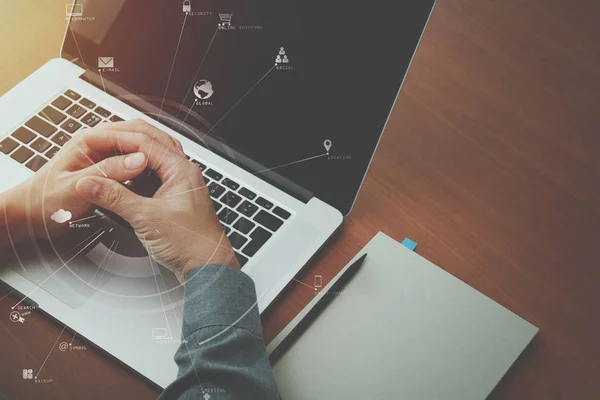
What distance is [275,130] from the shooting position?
2.48ft

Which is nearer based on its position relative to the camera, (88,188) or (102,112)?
(88,188)

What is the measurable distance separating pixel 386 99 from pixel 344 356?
0.27m

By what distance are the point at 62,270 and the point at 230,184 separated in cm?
21

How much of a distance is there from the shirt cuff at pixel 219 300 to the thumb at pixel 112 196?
9 centimetres

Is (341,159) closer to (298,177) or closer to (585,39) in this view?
(298,177)

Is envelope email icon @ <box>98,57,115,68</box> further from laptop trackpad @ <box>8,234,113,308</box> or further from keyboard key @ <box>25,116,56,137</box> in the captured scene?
laptop trackpad @ <box>8,234,113,308</box>

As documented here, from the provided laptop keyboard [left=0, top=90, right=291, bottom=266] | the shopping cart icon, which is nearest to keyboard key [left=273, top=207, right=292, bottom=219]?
laptop keyboard [left=0, top=90, right=291, bottom=266]

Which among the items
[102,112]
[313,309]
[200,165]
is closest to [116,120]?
[102,112]

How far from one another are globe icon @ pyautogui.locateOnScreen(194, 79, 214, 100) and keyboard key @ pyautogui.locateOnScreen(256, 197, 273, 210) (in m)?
0.14

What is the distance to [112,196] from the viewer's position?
0.68 m

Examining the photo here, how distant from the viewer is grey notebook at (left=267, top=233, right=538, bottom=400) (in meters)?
0.66

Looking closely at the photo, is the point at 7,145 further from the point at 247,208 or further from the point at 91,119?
the point at 247,208

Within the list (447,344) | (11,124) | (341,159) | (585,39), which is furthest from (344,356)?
(585,39)
